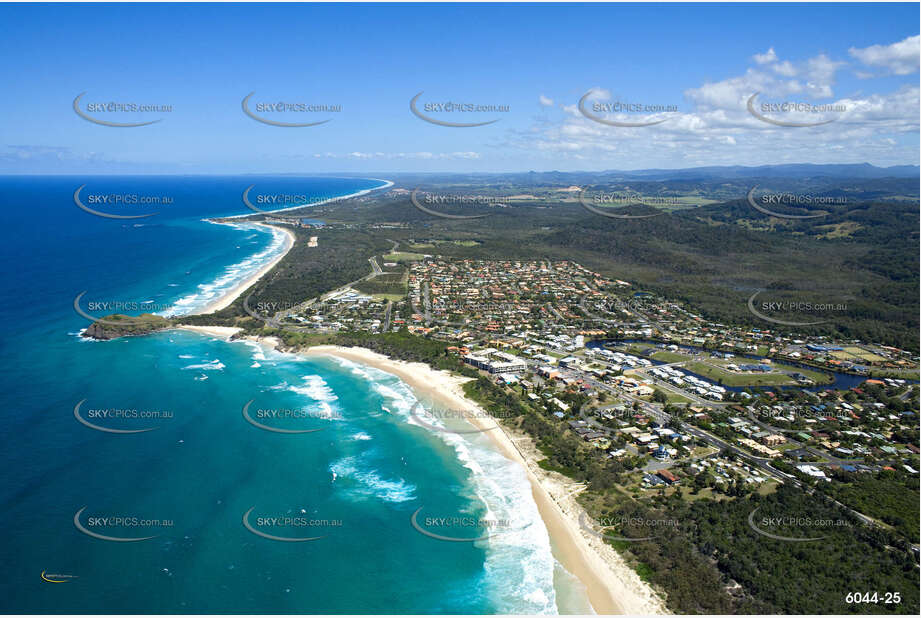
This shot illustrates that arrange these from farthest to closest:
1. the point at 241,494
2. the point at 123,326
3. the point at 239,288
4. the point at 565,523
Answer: the point at 239,288 → the point at 123,326 → the point at 241,494 → the point at 565,523

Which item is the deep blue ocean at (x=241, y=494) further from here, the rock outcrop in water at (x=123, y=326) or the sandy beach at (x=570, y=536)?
the rock outcrop in water at (x=123, y=326)

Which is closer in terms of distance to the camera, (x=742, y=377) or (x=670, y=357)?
(x=742, y=377)

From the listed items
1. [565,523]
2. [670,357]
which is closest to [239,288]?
[670,357]

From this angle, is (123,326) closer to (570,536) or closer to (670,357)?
(570,536)

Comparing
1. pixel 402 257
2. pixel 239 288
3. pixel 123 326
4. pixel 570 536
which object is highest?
pixel 402 257

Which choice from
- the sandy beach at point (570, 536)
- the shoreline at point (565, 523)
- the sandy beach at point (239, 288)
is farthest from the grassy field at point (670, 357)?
the sandy beach at point (239, 288)

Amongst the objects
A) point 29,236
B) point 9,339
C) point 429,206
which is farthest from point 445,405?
point 429,206
